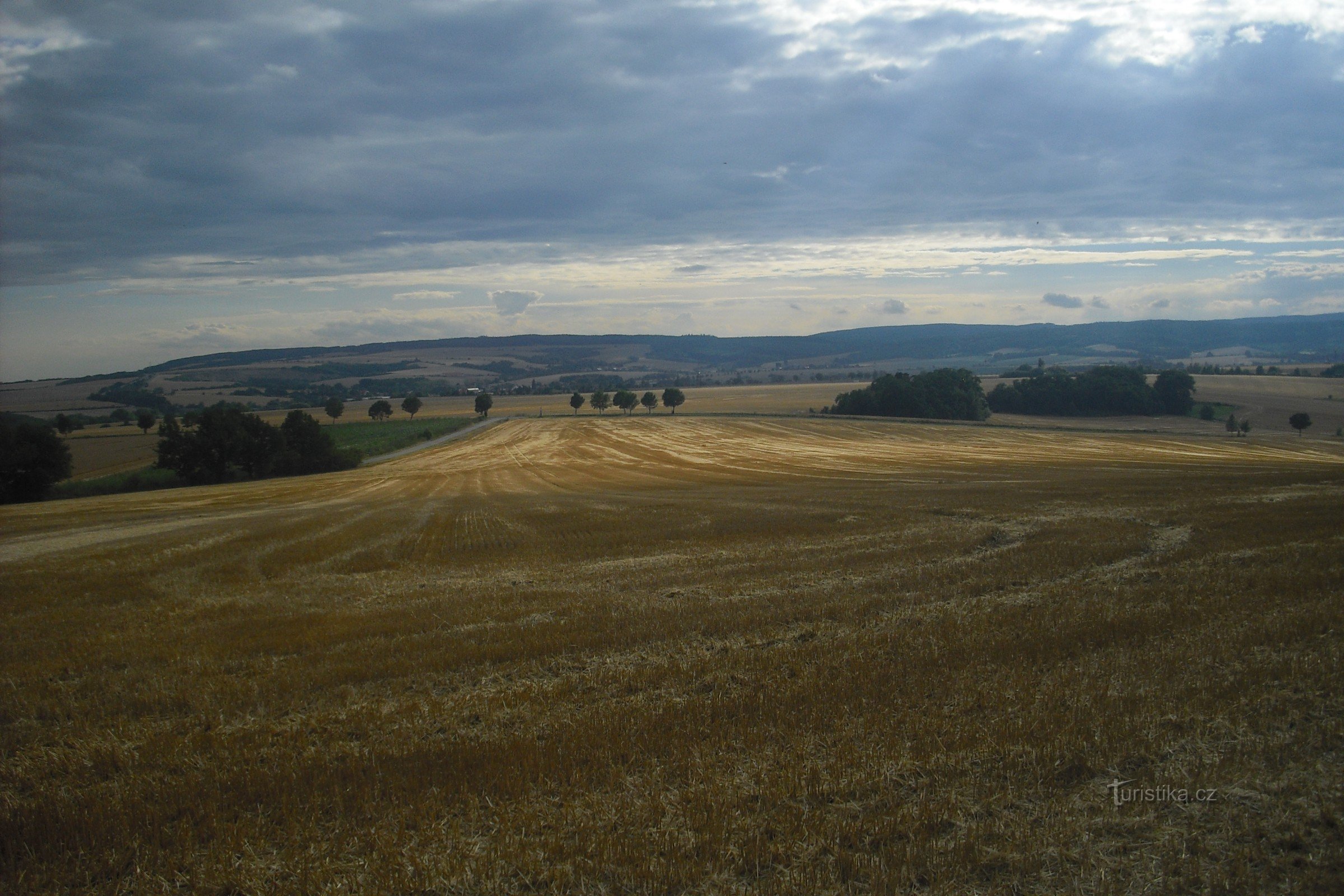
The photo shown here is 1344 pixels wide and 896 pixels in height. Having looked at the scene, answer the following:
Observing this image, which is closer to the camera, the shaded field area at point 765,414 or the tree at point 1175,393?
the shaded field area at point 765,414

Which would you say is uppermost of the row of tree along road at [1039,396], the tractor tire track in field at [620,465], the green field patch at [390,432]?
the row of tree along road at [1039,396]

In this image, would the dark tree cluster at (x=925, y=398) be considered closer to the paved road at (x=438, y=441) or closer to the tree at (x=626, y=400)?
the tree at (x=626, y=400)

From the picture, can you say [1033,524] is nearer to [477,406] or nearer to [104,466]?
[104,466]

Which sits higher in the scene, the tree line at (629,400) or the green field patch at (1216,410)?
the tree line at (629,400)

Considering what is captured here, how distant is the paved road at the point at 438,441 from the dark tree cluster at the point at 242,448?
408 cm

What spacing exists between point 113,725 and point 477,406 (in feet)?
417

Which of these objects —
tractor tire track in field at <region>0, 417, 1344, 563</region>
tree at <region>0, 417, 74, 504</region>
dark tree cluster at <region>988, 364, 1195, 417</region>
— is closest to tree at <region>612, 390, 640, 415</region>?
tractor tire track in field at <region>0, 417, 1344, 563</region>

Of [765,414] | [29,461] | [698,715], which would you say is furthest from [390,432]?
[698,715]

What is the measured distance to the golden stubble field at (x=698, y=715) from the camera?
5551mm

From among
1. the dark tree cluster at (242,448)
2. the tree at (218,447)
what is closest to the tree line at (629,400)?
the dark tree cluster at (242,448)

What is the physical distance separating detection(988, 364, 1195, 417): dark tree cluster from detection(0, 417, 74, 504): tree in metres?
116

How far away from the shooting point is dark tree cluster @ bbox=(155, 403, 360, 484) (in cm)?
6706

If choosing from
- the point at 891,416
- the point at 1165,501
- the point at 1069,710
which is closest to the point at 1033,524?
the point at 1165,501

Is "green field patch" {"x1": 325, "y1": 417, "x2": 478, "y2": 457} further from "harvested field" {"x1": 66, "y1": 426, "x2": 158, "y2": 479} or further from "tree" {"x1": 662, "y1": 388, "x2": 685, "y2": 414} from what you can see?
"tree" {"x1": 662, "y1": 388, "x2": 685, "y2": 414}
